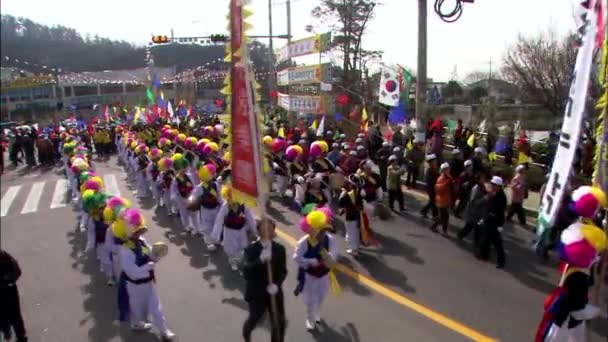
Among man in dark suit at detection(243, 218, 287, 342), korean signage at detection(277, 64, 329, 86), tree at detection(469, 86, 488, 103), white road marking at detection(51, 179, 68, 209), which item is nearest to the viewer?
man in dark suit at detection(243, 218, 287, 342)

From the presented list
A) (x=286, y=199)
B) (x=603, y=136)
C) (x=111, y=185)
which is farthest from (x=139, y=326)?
(x=111, y=185)

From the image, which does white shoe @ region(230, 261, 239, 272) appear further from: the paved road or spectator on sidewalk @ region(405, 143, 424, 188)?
spectator on sidewalk @ region(405, 143, 424, 188)

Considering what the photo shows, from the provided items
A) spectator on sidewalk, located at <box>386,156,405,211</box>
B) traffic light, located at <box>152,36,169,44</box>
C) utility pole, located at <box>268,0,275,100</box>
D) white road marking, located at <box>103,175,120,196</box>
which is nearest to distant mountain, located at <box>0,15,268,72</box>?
utility pole, located at <box>268,0,275,100</box>

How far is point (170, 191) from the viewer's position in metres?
11.7

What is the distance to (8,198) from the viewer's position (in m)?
17.4

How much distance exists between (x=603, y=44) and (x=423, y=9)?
9.04 m

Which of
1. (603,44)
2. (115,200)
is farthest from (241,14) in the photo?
(115,200)

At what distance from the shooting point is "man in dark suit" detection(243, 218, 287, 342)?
5.34m

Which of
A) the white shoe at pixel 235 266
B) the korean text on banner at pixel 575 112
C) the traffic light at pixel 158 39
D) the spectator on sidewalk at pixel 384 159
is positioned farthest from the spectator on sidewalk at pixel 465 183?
the traffic light at pixel 158 39

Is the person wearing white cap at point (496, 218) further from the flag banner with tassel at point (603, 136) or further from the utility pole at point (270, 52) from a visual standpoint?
the utility pole at point (270, 52)

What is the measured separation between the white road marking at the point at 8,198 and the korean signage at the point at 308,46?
11061 mm

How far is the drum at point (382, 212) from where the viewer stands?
10873 millimetres

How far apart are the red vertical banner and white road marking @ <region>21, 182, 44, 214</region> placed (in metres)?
11.9

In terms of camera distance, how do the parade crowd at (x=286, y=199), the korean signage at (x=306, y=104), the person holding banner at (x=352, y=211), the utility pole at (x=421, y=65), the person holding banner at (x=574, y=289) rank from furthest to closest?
the korean signage at (x=306, y=104)
the utility pole at (x=421, y=65)
the person holding banner at (x=352, y=211)
the parade crowd at (x=286, y=199)
the person holding banner at (x=574, y=289)
